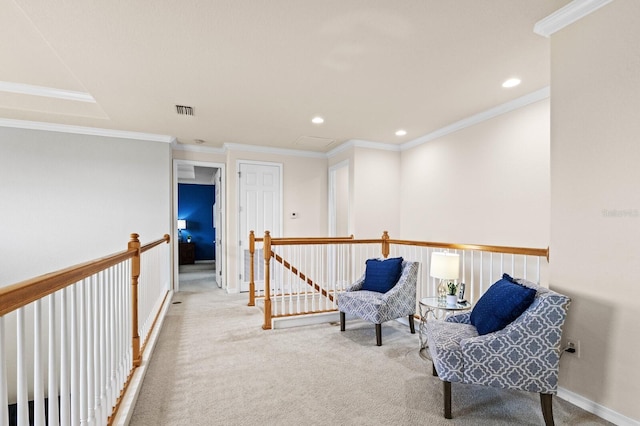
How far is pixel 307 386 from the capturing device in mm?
2412

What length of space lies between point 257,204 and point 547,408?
499 centimetres

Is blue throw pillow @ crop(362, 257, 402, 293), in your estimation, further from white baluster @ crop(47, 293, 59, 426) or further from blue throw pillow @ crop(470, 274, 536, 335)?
white baluster @ crop(47, 293, 59, 426)

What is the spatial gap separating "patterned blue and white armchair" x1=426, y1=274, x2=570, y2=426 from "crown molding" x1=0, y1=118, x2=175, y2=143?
5.10m

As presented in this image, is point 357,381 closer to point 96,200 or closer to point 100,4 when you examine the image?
point 100,4

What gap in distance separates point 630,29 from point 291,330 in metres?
3.78

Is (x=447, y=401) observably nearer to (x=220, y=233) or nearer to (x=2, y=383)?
(x=2, y=383)

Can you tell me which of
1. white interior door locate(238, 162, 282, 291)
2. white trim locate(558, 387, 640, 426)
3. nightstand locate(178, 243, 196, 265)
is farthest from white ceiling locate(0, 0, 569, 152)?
nightstand locate(178, 243, 196, 265)

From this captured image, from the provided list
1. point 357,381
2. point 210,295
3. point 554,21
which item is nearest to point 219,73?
point 554,21

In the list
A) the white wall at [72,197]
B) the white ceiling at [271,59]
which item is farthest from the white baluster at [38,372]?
the white wall at [72,197]

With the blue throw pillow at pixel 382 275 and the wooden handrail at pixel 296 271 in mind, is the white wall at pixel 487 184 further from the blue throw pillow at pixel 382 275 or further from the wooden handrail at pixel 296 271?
the wooden handrail at pixel 296 271

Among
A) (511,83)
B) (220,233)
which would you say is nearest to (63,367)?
(511,83)

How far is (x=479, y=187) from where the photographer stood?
13.6 ft

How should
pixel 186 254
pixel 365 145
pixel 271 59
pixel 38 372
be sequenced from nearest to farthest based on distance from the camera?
pixel 38 372 → pixel 271 59 → pixel 365 145 → pixel 186 254

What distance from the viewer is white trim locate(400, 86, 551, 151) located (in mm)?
3409
